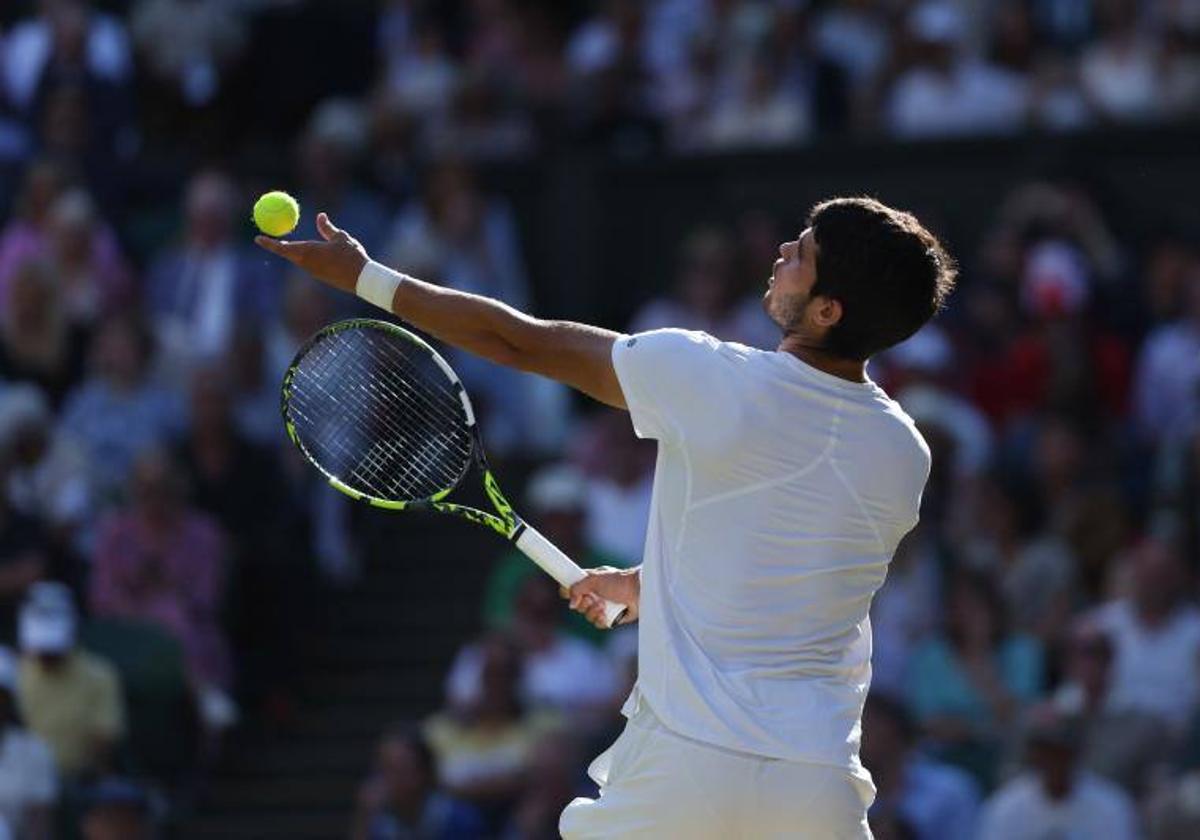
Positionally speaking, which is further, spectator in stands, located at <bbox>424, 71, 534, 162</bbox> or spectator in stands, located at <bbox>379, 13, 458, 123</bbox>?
spectator in stands, located at <bbox>379, 13, 458, 123</bbox>

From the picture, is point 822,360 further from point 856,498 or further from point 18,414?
point 18,414

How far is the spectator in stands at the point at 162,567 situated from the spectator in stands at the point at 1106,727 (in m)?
4.03

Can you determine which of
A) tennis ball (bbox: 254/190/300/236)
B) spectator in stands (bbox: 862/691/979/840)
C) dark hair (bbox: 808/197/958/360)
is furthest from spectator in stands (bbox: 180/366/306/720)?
dark hair (bbox: 808/197/958/360)

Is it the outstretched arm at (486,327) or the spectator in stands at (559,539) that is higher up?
the outstretched arm at (486,327)

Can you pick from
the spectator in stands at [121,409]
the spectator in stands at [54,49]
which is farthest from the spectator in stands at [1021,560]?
the spectator in stands at [54,49]

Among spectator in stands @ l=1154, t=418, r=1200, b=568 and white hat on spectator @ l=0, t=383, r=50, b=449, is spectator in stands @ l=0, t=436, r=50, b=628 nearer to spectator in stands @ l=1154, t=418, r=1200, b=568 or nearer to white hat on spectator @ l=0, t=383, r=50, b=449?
white hat on spectator @ l=0, t=383, r=50, b=449

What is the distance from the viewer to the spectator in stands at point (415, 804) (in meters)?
11.2

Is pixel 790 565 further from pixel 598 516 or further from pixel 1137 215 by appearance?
pixel 1137 215

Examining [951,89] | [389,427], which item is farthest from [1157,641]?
[389,427]

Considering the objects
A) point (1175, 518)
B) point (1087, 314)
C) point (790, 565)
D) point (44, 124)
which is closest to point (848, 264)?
point (790, 565)

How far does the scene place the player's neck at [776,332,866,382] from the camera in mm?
5711

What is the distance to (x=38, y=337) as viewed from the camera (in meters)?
13.6

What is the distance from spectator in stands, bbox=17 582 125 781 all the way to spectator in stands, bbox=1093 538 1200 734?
434 centimetres

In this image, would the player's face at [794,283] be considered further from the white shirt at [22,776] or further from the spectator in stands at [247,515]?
the spectator in stands at [247,515]
